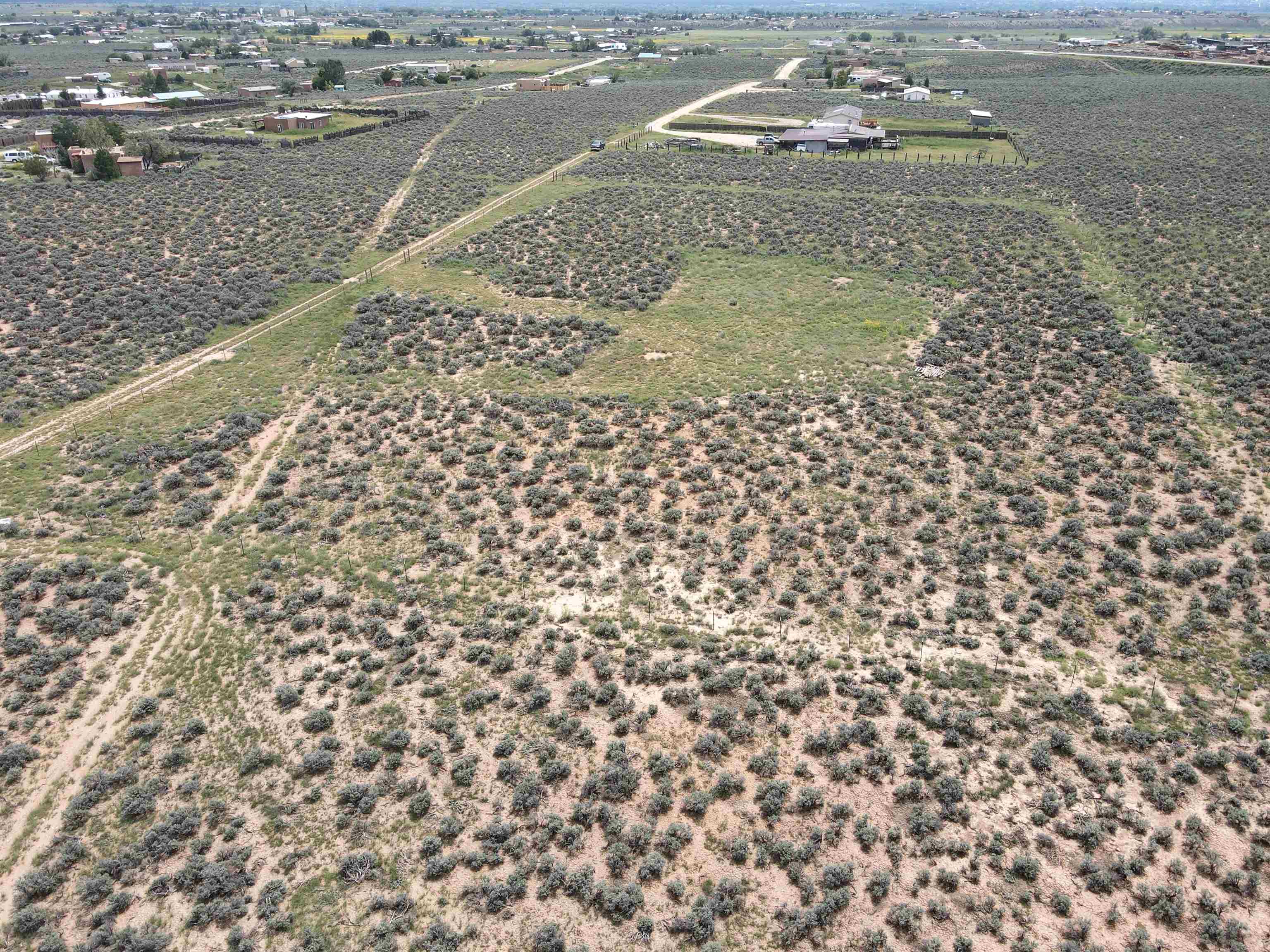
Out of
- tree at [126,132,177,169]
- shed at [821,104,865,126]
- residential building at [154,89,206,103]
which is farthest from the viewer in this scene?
residential building at [154,89,206,103]

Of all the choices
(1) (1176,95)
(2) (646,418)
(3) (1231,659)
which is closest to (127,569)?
(2) (646,418)

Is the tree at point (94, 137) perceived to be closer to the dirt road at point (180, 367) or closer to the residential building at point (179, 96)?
the dirt road at point (180, 367)

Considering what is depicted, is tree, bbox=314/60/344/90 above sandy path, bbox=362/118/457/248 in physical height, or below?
above

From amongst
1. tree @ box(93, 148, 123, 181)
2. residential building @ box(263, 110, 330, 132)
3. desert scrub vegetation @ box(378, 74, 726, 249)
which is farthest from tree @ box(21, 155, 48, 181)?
desert scrub vegetation @ box(378, 74, 726, 249)

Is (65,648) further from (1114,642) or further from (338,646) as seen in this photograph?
(1114,642)

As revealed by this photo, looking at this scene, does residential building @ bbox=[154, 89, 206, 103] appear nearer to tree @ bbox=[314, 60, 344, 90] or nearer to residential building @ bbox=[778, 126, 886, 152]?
tree @ bbox=[314, 60, 344, 90]

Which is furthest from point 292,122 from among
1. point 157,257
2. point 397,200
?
point 157,257
